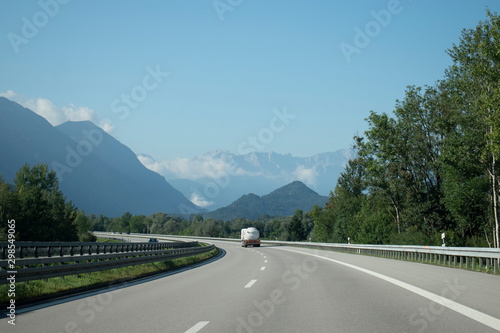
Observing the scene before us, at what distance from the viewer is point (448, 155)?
1451 inches

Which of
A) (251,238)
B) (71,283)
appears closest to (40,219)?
(251,238)

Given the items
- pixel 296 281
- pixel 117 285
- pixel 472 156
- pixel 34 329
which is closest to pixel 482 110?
pixel 472 156

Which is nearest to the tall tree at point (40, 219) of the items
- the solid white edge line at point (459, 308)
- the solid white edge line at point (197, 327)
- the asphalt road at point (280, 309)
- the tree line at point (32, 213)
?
the tree line at point (32, 213)

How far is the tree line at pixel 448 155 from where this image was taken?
34.1 m

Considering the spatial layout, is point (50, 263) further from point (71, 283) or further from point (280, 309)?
point (280, 309)

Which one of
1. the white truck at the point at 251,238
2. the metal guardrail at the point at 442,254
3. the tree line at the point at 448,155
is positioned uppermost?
the tree line at the point at 448,155

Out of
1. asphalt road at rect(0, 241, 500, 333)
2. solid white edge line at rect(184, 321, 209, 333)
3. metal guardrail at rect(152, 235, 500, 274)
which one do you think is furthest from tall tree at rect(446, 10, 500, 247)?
solid white edge line at rect(184, 321, 209, 333)

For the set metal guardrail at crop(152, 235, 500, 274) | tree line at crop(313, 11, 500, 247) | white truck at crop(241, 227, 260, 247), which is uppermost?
tree line at crop(313, 11, 500, 247)

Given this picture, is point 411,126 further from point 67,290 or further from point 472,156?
point 67,290

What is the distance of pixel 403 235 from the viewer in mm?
44188

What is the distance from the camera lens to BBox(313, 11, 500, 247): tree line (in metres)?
34.1

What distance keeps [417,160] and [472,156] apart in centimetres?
1163

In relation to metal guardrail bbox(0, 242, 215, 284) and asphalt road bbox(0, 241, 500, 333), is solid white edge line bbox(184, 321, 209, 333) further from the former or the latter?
metal guardrail bbox(0, 242, 215, 284)

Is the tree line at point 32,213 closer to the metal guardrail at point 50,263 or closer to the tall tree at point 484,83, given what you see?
the metal guardrail at point 50,263
